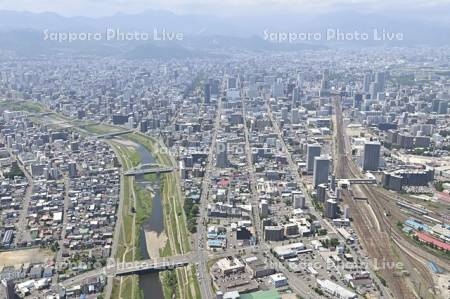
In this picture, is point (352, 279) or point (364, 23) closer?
point (352, 279)

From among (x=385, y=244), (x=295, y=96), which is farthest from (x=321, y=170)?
(x=295, y=96)

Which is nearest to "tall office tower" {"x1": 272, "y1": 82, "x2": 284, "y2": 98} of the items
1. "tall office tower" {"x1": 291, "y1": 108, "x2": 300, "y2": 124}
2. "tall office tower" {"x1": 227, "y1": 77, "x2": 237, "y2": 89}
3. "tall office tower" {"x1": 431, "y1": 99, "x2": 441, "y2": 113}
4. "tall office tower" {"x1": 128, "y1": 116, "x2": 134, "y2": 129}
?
"tall office tower" {"x1": 227, "y1": 77, "x2": 237, "y2": 89}

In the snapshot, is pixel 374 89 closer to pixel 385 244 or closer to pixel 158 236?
pixel 385 244

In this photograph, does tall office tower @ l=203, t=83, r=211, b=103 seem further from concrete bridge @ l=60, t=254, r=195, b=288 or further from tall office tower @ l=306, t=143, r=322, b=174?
concrete bridge @ l=60, t=254, r=195, b=288

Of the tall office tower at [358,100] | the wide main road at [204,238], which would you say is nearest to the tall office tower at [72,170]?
the wide main road at [204,238]

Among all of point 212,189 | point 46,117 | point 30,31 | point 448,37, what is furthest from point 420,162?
point 448,37

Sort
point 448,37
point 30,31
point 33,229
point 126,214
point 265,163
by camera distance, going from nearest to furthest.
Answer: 1. point 33,229
2. point 126,214
3. point 265,163
4. point 30,31
5. point 448,37

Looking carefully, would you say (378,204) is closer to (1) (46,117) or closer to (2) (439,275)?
(2) (439,275)
